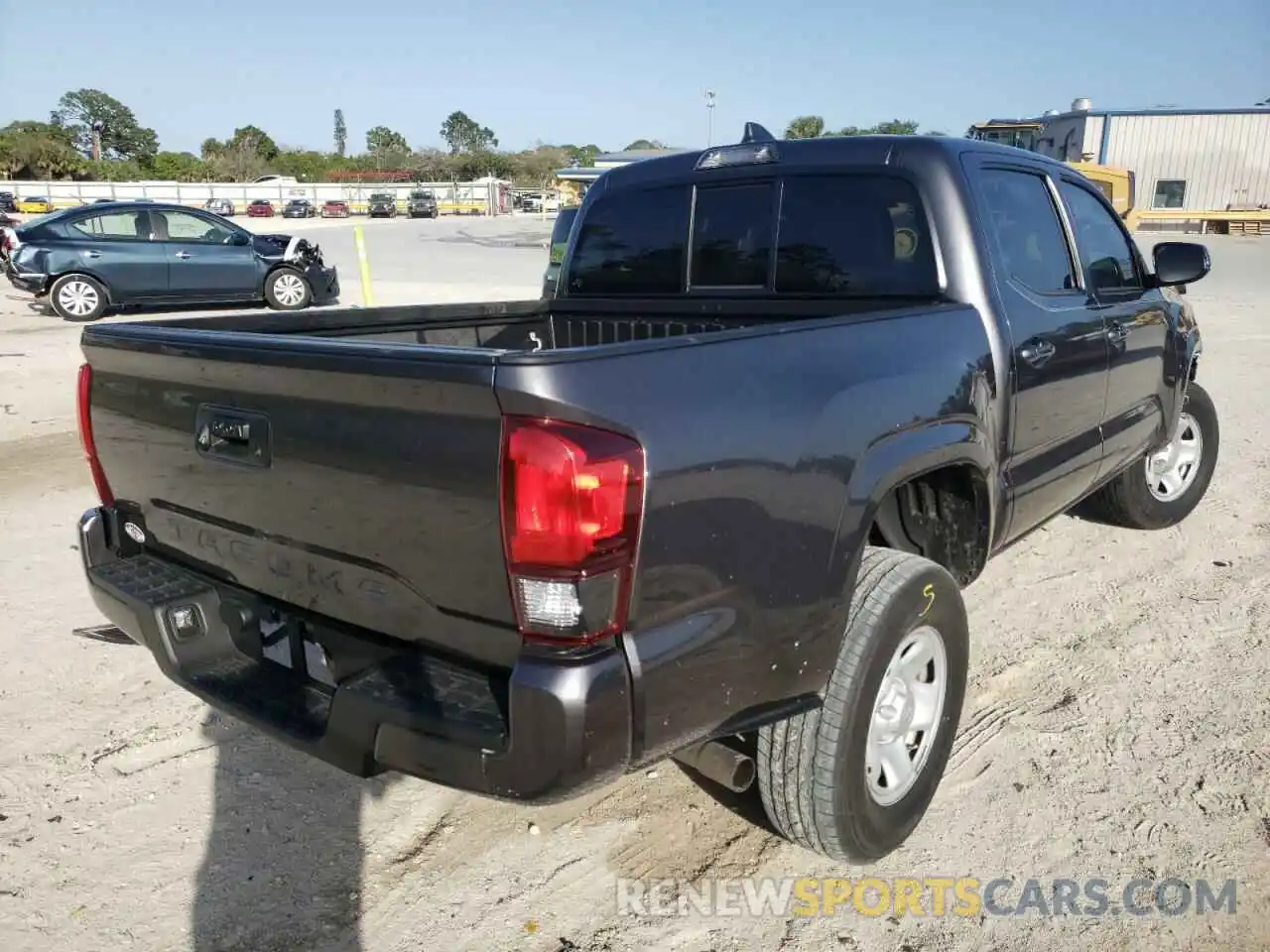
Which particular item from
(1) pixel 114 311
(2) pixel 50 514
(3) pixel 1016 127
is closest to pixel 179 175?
(3) pixel 1016 127

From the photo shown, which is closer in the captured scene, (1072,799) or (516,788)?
(516,788)

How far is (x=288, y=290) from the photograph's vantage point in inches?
590

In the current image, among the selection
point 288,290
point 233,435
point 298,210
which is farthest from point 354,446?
point 298,210

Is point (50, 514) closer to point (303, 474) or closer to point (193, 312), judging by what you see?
point (303, 474)

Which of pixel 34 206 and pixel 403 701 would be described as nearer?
pixel 403 701

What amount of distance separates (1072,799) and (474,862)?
1824 mm

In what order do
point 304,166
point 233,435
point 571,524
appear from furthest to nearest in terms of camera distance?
point 304,166, point 233,435, point 571,524

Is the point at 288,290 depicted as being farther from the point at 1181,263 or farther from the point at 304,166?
the point at 304,166

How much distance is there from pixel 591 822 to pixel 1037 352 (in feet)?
7.13

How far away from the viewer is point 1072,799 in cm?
288

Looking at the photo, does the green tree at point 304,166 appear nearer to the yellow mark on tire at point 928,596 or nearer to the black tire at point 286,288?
the black tire at point 286,288

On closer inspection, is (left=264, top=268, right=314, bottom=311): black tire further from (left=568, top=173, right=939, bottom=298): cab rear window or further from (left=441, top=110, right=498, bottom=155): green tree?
(left=441, top=110, right=498, bottom=155): green tree

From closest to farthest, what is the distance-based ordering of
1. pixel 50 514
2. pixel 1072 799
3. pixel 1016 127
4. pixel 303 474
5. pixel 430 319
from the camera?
pixel 303 474, pixel 1072 799, pixel 430 319, pixel 50 514, pixel 1016 127

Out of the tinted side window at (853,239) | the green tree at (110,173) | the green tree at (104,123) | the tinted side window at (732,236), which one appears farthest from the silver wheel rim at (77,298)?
the green tree at (104,123)
